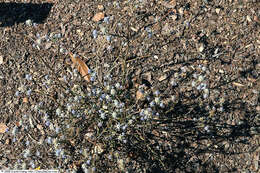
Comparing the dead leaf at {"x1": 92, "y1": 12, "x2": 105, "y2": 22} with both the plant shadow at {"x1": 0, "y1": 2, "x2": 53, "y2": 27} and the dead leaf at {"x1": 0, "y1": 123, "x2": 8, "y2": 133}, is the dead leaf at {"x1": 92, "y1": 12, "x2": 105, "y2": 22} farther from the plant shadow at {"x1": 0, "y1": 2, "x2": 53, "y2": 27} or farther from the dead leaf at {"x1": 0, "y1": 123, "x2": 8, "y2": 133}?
the dead leaf at {"x1": 0, "y1": 123, "x2": 8, "y2": 133}

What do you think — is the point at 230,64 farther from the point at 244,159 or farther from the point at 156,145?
the point at 156,145

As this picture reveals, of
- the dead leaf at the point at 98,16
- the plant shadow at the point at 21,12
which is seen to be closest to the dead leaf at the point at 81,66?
the dead leaf at the point at 98,16

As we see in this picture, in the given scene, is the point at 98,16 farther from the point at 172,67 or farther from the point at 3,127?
the point at 3,127

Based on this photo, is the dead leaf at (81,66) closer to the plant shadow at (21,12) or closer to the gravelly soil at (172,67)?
the gravelly soil at (172,67)

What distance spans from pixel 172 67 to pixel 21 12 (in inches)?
94.1

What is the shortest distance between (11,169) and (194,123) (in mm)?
2347

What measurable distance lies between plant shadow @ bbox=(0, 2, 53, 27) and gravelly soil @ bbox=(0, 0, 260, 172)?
0.29 feet

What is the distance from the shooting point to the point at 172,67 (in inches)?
147

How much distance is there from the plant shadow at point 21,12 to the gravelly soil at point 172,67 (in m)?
0.09

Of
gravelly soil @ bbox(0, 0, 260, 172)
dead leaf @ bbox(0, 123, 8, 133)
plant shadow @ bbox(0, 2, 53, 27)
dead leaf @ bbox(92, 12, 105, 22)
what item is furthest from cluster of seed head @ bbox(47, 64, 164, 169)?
plant shadow @ bbox(0, 2, 53, 27)

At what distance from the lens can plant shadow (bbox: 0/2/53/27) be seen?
13.6 ft

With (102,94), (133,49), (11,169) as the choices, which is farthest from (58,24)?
(11,169)

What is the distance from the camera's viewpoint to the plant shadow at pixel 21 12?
4.14m

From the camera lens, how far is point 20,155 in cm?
357
